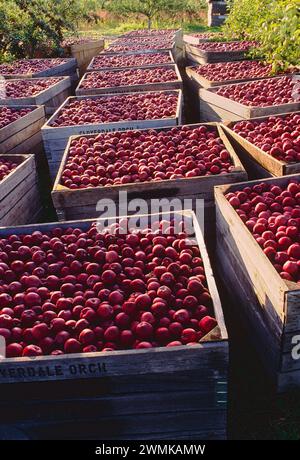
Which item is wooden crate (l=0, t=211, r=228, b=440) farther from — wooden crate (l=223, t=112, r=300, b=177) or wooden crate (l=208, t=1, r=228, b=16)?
wooden crate (l=208, t=1, r=228, b=16)

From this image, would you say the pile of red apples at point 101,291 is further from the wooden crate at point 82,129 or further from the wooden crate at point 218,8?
the wooden crate at point 218,8

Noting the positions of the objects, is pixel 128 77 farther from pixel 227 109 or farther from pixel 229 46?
pixel 229 46

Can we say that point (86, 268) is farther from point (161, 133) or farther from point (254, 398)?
point (161, 133)

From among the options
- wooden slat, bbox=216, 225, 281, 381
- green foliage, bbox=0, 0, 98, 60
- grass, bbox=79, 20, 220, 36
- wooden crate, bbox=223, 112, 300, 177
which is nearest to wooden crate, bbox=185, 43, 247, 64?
green foliage, bbox=0, 0, 98, 60

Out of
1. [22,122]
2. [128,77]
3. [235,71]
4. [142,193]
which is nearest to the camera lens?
[142,193]

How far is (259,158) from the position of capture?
451 centimetres

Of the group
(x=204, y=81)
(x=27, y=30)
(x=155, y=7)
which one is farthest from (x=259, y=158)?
(x=155, y=7)

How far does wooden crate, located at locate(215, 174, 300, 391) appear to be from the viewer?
2533 mm

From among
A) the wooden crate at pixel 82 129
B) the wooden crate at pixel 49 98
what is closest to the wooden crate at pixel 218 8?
the wooden crate at pixel 49 98

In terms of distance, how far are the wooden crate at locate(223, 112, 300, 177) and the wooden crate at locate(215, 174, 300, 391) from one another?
670mm

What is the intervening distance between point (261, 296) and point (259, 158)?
6.68 feet

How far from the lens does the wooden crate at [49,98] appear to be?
7.54 m

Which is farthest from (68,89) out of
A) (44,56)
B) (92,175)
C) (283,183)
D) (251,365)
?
(251,365)

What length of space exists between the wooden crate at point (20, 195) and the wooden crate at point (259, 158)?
95.8 inches
